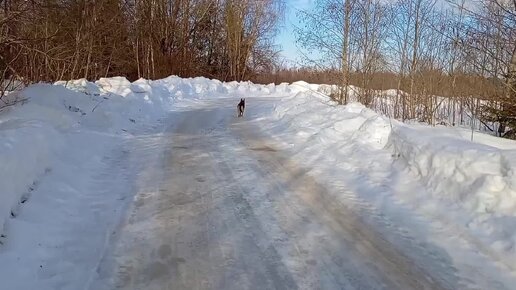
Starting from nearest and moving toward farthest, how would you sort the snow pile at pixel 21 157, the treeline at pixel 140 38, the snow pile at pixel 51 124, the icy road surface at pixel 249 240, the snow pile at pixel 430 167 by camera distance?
the icy road surface at pixel 249 240 → the snow pile at pixel 21 157 → the snow pile at pixel 430 167 → the snow pile at pixel 51 124 → the treeline at pixel 140 38

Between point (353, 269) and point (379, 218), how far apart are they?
157cm

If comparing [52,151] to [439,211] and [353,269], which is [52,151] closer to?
[353,269]

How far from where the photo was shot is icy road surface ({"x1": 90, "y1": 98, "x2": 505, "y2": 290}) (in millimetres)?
4113

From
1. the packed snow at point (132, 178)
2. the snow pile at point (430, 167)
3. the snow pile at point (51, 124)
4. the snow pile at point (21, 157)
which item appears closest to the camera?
the packed snow at point (132, 178)

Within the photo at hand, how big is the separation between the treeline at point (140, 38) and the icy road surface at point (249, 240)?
4606 millimetres

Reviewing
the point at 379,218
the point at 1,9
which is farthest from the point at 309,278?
the point at 1,9

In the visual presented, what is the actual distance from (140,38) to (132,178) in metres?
29.2

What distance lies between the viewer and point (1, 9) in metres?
8.63

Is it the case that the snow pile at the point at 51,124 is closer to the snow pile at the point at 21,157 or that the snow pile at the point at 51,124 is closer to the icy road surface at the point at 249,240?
the snow pile at the point at 21,157

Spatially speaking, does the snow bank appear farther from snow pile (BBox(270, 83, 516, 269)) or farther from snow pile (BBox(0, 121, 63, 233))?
snow pile (BBox(270, 83, 516, 269))

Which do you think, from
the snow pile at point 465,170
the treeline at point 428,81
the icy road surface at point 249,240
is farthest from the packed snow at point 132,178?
the treeline at point 428,81

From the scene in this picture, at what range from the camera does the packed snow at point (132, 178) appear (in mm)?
4598

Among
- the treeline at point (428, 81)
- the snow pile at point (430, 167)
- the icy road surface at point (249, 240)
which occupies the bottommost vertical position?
the icy road surface at point (249, 240)

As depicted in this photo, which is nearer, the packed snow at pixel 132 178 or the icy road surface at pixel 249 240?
the icy road surface at pixel 249 240
